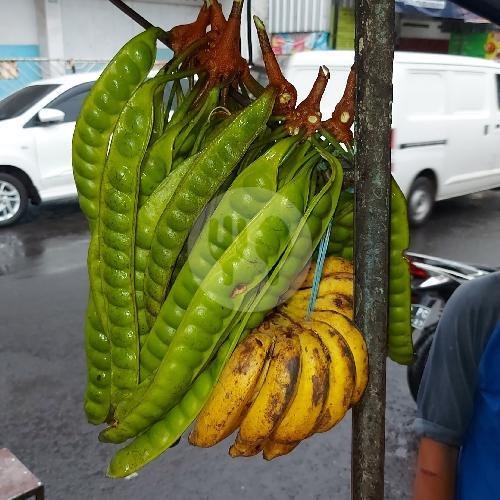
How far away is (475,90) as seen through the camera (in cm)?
813

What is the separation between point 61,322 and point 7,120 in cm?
380

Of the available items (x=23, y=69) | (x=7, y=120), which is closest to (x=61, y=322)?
(x=7, y=120)

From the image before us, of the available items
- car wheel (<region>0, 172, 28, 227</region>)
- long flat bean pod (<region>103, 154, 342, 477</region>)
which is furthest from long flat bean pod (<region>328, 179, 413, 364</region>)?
car wheel (<region>0, 172, 28, 227</region>)

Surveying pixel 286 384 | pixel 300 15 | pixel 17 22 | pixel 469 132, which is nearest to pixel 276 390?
pixel 286 384

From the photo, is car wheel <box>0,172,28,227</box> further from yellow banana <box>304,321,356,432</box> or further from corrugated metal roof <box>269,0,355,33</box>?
corrugated metal roof <box>269,0,355,33</box>

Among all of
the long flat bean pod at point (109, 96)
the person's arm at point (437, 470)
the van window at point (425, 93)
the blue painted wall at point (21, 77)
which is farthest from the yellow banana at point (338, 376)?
the blue painted wall at point (21, 77)

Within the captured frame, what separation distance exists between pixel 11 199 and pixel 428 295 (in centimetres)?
612

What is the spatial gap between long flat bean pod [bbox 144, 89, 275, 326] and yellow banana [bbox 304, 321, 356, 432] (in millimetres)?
273

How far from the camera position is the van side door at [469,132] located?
309 inches

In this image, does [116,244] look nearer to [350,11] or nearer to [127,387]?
[127,387]

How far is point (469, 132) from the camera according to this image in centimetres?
820

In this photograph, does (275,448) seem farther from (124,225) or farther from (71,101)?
(71,101)

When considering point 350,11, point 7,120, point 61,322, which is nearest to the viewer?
point 61,322

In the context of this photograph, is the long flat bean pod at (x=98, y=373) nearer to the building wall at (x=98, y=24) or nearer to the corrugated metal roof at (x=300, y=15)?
the building wall at (x=98, y=24)
